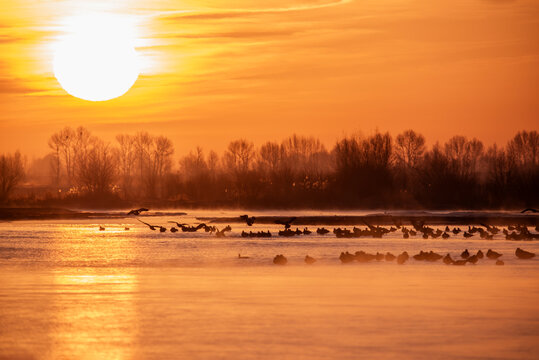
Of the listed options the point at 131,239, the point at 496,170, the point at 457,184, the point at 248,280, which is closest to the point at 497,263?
the point at 248,280

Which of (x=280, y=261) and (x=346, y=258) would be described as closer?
(x=280, y=261)

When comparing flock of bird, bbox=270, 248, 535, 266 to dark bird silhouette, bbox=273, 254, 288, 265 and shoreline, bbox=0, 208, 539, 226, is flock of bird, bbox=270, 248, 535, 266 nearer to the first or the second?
dark bird silhouette, bbox=273, 254, 288, 265

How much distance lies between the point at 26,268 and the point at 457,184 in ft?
161

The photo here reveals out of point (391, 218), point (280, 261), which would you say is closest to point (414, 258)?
point (280, 261)

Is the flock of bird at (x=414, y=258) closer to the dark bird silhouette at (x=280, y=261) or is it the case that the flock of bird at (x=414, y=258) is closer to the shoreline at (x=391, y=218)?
the dark bird silhouette at (x=280, y=261)

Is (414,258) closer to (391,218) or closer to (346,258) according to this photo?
(346,258)

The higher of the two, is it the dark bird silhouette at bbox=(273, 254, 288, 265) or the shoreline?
the shoreline

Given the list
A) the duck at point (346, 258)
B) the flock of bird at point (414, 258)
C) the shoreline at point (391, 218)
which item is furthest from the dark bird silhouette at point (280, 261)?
the shoreline at point (391, 218)

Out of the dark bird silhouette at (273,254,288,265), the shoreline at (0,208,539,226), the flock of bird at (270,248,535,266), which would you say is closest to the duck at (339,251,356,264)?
the flock of bird at (270,248,535,266)

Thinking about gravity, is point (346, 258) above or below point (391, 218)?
below

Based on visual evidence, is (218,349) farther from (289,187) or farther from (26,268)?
(289,187)

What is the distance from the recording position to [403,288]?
19.5 meters

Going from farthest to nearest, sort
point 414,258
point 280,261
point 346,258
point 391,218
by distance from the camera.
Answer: point 391,218 < point 414,258 < point 346,258 < point 280,261

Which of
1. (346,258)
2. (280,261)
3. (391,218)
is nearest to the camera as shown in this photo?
(280,261)
